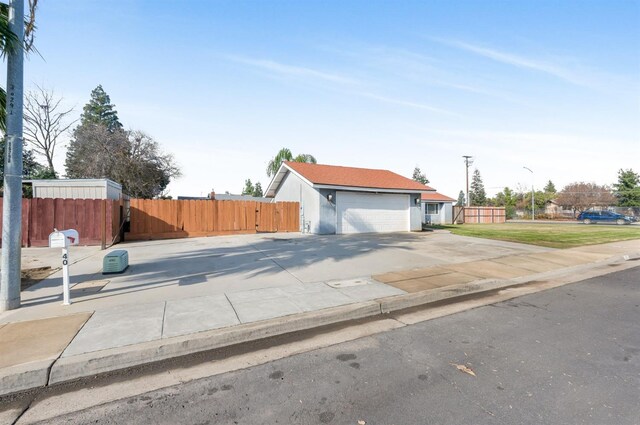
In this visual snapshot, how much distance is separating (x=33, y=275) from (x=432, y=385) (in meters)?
9.00

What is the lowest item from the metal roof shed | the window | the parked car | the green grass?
the green grass

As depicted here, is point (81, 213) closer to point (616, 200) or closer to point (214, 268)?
point (214, 268)

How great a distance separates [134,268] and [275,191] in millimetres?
17570

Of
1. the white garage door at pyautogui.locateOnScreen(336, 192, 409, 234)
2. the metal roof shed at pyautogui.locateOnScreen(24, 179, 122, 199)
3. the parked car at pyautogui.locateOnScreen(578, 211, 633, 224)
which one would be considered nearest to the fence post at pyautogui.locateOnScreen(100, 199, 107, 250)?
the metal roof shed at pyautogui.locateOnScreen(24, 179, 122, 199)

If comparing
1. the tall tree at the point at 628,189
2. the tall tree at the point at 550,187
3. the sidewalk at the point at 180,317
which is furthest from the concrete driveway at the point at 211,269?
the tall tree at the point at 550,187

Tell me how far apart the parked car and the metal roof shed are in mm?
46038

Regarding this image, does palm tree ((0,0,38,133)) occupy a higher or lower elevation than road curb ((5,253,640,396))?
higher

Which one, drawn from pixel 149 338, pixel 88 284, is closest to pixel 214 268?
pixel 88 284

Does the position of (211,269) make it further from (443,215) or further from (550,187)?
(550,187)

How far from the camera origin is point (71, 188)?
48.6 ft

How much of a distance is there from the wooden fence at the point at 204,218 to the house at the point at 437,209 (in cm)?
1774

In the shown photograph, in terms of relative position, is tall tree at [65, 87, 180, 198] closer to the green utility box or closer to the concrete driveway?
the concrete driveway

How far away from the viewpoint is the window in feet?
106

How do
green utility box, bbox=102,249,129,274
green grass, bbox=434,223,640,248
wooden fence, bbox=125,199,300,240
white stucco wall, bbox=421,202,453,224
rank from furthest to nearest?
white stucco wall, bbox=421,202,453,224 < wooden fence, bbox=125,199,300,240 < green grass, bbox=434,223,640,248 < green utility box, bbox=102,249,129,274
